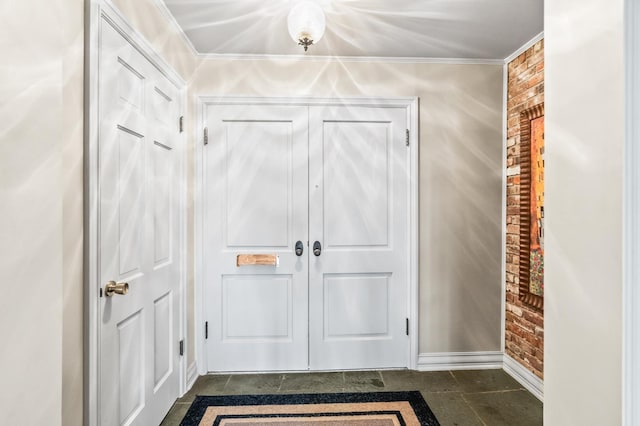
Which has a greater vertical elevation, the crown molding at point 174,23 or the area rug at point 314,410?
the crown molding at point 174,23

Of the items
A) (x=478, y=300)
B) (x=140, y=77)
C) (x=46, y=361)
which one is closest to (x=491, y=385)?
(x=478, y=300)

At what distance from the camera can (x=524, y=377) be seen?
2645 mm

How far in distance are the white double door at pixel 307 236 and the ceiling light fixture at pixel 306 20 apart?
88cm

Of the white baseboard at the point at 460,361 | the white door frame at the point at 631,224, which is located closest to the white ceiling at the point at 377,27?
the white door frame at the point at 631,224

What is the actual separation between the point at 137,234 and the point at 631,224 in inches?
76.6

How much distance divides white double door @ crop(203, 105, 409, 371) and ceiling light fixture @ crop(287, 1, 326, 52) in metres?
0.88

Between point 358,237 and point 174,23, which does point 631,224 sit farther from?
point 174,23

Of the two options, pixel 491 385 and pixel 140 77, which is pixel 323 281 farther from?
pixel 140 77

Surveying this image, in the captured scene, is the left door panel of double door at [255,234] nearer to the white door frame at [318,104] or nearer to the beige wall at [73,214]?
the white door frame at [318,104]

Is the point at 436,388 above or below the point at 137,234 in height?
below

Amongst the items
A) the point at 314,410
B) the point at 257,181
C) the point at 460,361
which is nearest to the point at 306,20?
the point at 257,181

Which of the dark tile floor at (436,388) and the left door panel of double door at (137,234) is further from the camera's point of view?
the dark tile floor at (436,388)

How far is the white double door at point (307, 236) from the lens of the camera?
9.22 feet

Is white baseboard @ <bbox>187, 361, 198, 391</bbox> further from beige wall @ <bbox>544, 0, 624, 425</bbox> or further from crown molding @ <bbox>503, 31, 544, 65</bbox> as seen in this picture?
crown molding @ <bbox>503, 31, 544, 65</bbox>
